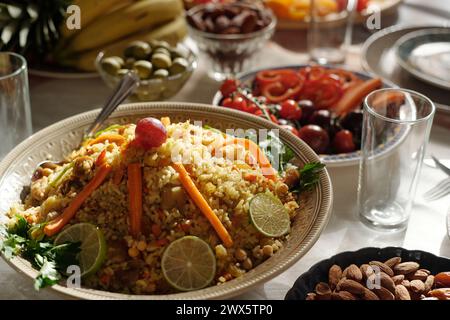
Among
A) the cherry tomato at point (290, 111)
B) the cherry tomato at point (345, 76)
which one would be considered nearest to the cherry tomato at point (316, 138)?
the cherry tomato at point (290, 111)

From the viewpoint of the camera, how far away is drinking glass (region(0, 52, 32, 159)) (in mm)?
1888

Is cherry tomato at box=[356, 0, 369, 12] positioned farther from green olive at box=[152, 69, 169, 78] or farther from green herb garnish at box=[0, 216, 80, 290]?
green herb garnish at box=[0, 216, 80, 290]

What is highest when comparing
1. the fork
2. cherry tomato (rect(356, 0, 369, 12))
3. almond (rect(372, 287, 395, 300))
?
almond (rect(372, 287, 395, 300))

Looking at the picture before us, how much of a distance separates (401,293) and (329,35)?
1522 mm

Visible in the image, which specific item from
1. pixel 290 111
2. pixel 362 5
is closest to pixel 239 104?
pixel 290 111

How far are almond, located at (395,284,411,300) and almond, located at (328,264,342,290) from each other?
123 millimetres

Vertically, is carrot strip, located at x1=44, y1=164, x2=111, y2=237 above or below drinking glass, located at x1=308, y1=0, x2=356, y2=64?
above

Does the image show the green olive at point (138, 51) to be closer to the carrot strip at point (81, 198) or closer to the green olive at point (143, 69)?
the green olive at point (143, 69)

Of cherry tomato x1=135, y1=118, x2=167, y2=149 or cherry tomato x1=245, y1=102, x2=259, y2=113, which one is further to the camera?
cherry tomato x1=245, y1=102, x2=259, y2=113

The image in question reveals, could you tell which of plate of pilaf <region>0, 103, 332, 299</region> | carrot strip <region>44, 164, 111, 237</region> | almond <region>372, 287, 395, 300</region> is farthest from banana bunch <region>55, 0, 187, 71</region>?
almond <region>372, 287, 395, 300</region>

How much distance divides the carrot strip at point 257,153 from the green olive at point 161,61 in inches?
27.3

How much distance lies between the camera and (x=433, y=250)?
1.61 m

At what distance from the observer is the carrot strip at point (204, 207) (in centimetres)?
140
